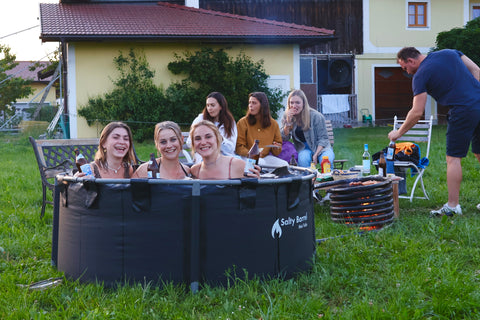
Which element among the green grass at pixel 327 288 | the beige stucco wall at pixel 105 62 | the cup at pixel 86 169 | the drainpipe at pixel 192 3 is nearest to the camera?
the green grass at pixel 327 288

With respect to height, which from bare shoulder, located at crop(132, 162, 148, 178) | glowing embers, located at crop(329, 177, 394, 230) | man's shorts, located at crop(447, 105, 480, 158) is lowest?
glowing embers, located at crop(329, 177, 394, 230)

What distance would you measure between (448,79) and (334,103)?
21.3 m

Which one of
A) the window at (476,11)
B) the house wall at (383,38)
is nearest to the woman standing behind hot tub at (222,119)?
→ the house wall at (383,38)

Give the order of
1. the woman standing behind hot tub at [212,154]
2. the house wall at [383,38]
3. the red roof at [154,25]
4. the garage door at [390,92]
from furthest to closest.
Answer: the garage door at [390,92] < the house wall at [383,38] < the red roof at [154,25] < the woman standing behind hot tub at [212,154]

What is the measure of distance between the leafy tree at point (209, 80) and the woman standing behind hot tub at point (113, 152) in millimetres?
14323

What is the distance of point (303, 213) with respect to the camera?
14.1 ft

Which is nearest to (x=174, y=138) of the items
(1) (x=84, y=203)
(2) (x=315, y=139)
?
(1) (x=84, y=203)

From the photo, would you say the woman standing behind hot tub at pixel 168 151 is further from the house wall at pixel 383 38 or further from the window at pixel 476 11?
the window at pixel 476 11

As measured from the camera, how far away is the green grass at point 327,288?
3.54 metres

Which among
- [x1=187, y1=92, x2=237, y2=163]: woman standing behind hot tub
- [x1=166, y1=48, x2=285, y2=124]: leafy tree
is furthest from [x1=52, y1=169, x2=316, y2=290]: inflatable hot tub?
[x1=166, y1=48, x2=285, y2=124]: leafy tree

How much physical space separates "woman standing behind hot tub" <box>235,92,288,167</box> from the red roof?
1158 centimetres

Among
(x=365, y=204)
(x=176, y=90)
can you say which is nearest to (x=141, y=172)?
(x=365, y=204)

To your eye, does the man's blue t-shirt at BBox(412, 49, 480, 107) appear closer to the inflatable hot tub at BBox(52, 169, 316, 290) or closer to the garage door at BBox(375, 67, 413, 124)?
the inflatable hot tub at BBox(52, 169, 316, 290)

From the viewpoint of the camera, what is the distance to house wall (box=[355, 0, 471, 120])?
28219mm
